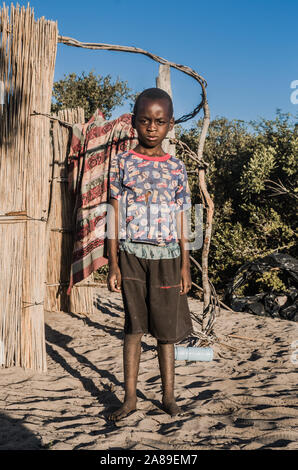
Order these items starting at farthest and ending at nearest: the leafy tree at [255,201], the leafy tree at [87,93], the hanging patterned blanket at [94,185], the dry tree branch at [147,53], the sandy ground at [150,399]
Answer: the leafy tree at [87,93] < the leafy tree at [255,201] < the hanging patterned blanket at [94,185] < the dry tree branch at [147,53] < the sandy ground at [150,399]

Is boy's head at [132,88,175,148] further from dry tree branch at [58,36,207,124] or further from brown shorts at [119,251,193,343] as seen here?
dry tree branch at [58,36,207,124]

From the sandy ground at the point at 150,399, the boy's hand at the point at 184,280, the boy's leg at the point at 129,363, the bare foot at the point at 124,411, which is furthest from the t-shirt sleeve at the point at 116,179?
the sandy ground at the point at 150,399

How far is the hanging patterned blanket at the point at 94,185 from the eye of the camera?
485cm

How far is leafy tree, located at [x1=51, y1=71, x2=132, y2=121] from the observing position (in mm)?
12336

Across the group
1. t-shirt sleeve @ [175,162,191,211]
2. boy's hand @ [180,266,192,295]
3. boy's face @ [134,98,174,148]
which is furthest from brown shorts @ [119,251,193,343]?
boy's face @ [134,98,174,148]

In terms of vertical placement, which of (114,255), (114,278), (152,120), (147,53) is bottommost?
(114,278)

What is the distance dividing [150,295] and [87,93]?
11113 millimetres

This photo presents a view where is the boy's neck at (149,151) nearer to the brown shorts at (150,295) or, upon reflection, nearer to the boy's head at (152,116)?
the boy's head at (152,116)

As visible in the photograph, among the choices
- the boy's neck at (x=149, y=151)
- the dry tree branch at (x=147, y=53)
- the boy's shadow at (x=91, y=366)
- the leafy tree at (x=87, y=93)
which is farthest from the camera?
the leafy tree at (x=87, y=93)

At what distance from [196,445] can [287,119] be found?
6771mm


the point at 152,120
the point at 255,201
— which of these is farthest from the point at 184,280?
the point at 255,201

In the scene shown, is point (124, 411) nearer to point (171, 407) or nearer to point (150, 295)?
point (171, 407)

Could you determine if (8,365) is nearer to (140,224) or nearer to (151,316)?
(151,316)

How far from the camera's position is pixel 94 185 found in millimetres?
5016
